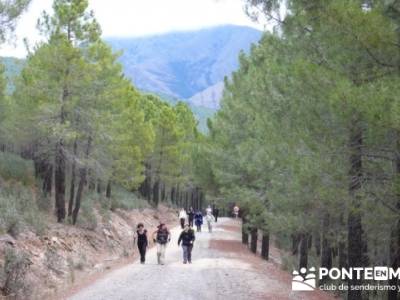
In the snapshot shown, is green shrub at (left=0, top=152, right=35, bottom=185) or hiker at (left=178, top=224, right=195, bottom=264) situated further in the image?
green shrub at (left=0, top=152, right=35, bottom=185)

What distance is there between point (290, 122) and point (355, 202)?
3166mm

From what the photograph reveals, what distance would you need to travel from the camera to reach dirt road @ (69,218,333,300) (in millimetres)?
14000

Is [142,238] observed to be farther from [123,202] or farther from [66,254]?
[123,202]

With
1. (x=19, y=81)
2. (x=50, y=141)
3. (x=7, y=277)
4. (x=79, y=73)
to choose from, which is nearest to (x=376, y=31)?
(x=7, y=277)

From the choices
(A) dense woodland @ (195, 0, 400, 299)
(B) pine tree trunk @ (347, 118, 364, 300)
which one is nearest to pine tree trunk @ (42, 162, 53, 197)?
Result: (A) dense woodland @ (195, 0, 400, 299)

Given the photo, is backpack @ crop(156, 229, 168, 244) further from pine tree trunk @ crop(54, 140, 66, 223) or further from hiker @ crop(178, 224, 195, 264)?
pine tree trunk @ crop(54, 140, 66, 223)

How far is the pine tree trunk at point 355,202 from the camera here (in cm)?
1042

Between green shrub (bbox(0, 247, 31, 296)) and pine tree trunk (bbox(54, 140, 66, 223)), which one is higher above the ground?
pine tree trunk (bbox(54, 140, 66, 223))

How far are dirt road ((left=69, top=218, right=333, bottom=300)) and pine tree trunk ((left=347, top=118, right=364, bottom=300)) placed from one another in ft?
8.20

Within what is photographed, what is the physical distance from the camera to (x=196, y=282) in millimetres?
16109

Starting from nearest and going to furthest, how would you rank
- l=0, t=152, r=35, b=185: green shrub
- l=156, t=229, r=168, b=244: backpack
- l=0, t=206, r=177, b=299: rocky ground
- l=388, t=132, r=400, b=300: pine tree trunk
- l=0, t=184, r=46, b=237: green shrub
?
l=388, t=132, r=400, b=300: pine tree trunk → l=0, t=206, r=177, b=299: rocky ground → l=0, t=184, r=46, b=237: green shrub → l=156, t=229, r=168, b=244: backpack → l=0, t=152, r=35, b=185: green shrub

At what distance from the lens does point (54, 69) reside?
981 inches

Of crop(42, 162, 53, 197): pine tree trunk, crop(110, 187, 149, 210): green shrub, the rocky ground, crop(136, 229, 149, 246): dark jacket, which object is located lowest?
the rocky ground

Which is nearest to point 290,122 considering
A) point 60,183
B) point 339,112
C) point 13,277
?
point 339,112
